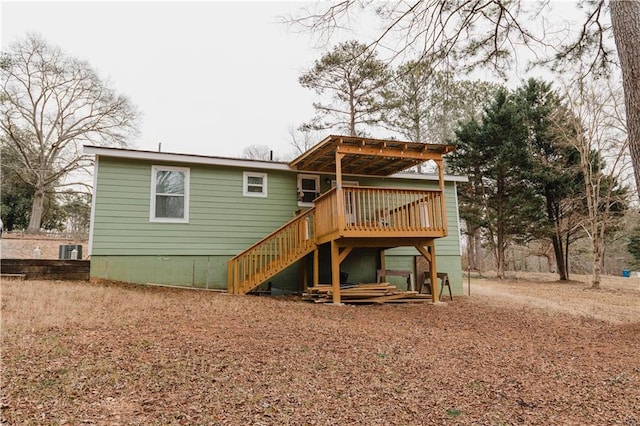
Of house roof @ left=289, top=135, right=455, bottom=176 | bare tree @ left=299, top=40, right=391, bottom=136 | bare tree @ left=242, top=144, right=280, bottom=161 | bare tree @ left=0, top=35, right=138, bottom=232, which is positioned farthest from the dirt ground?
bare tree @ left=242, top=144, right=280, bottom=161

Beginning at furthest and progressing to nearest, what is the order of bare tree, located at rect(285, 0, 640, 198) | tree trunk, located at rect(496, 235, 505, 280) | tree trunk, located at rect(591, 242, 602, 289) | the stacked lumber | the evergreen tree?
tree trunk, located at rect(496, 235, 505, 280) → the evergreen tree → tree trunk, located at rect(591, 242, 602, 289) → the stacked lumber → bare tree, located at rect(285, 0, 640, 198)

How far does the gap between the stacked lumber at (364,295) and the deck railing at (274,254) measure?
96 centimetres

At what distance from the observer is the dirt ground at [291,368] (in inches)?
115

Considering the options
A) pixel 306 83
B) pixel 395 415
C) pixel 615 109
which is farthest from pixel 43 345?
pixel 615 109

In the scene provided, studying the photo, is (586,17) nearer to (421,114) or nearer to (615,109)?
(615,109)

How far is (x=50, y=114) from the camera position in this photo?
866 inches

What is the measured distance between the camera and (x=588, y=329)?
676 centimetres

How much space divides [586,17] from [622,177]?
1479 cm

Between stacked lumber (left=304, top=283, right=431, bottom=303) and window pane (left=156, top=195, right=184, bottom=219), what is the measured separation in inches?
155

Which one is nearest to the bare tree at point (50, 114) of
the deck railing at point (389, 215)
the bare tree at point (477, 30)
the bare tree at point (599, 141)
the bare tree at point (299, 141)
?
the bare tree at point (299, 141)

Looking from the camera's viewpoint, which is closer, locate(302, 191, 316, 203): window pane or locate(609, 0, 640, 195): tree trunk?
locate(609, 0, 640, 195): tree trunk

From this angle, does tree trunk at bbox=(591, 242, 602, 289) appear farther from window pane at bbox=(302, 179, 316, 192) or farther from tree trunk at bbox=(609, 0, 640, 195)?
tree trunk at bbox=(609, 0, 640, 195)

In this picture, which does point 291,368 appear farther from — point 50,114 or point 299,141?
point 50,114

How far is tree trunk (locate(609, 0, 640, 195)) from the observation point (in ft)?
14.5
